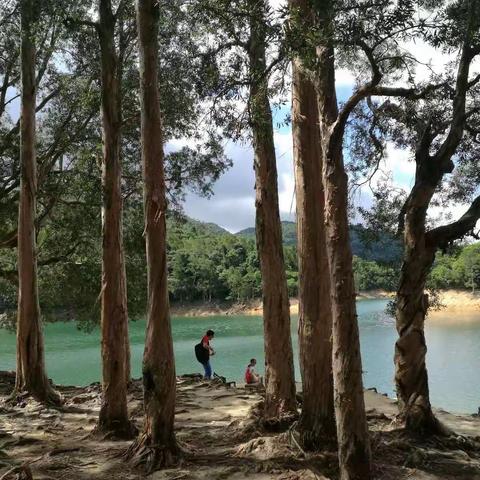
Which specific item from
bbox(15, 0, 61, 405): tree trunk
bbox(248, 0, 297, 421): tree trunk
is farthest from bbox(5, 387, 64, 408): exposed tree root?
bbox(248, 0, 297, 421): tree trunk

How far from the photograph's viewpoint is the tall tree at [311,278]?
714 centimetres

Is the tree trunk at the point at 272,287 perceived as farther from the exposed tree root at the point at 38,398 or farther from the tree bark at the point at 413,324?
the exposed tree root at the point at 38,398

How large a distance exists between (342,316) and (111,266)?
14.7 ft

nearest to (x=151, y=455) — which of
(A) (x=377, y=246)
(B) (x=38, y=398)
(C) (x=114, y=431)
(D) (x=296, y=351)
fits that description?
(C) (x=114, y=431)

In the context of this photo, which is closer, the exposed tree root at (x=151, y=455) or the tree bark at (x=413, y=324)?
the exposed tree root at (x=151, y=455)

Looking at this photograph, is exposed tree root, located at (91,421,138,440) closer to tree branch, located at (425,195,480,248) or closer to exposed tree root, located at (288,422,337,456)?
exposed tree root, located at (288,422,337,456)

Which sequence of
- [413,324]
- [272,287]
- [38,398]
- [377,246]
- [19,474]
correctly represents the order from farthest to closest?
[377,246] → [38,398] → [272,287] → [413,324] → [19,474]

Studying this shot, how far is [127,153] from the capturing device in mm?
14719

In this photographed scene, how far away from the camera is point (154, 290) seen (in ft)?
23.3

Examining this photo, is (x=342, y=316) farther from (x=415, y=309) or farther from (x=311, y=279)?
(x=415, y=309)

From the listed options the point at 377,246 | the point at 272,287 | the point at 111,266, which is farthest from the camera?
the point at 377,246

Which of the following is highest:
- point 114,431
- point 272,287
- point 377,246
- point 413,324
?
point 377,246

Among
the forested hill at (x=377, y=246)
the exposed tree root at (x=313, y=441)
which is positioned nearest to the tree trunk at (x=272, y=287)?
the exposed tree root at (x=313, y=441)

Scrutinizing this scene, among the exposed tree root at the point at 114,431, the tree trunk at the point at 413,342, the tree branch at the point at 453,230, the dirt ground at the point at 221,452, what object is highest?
the tree branch at the point at 453,230
